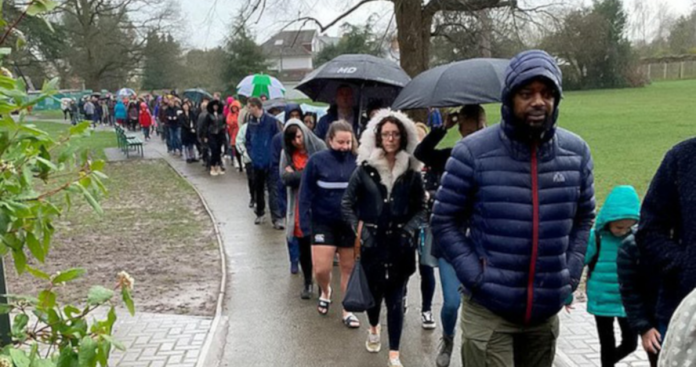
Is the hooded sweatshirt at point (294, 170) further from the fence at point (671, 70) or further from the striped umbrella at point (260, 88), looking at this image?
the fence at point (671, 70)

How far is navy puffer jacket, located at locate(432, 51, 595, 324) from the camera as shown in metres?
3.10

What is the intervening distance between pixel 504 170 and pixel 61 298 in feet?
17.6

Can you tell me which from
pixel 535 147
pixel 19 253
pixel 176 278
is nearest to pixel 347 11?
pixel 176 278

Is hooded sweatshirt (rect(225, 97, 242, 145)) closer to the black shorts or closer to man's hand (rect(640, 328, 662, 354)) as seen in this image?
the black shorts

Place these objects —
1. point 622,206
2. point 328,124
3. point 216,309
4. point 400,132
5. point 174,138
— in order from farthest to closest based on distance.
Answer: point 174,138, point 328,124, point 216,309, point 400,132, point 622,206

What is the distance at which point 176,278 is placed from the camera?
7.89 metres

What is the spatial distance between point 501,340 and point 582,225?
711mm

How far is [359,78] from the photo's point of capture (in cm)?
789

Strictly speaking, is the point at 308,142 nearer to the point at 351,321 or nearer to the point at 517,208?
the point at 351,321

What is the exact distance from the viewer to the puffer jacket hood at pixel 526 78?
3.00m

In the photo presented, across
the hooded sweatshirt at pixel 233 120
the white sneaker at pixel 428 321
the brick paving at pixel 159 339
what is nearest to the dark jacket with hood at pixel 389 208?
the white sneaker at pixel 428 321

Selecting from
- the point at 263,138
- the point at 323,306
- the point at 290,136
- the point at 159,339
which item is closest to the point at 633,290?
the point at 323,306

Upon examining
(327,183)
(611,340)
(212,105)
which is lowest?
(611,340)

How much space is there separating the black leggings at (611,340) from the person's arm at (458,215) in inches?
66.1
